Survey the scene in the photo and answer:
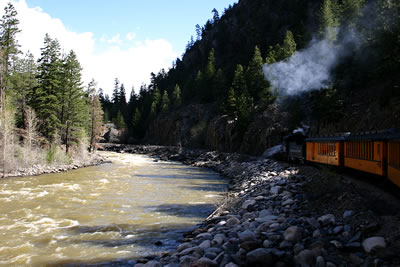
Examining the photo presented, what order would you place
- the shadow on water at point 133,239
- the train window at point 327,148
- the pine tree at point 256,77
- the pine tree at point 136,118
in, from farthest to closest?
the pine tree at point 136,118 < the pine tree at point 256,77 < the train window at point 327,148 < the shadow on water at point 133,239

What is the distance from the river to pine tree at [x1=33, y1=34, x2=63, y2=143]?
1632cm

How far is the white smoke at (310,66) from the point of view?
38219 millimetres

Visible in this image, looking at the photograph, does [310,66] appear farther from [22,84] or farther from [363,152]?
[22,84]

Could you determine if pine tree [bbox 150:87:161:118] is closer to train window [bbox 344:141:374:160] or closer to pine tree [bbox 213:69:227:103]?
pine tree [bbox 213:69:227:103]

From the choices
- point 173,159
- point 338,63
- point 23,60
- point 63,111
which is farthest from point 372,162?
point 23,60

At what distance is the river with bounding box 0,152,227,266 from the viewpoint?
357 inches

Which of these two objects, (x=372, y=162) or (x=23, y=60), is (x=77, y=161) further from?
(x=372, y=162)

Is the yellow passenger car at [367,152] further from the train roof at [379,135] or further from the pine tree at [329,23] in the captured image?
the pine tree at [329,23]

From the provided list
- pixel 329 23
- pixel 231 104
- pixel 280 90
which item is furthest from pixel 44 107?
pixel 329 23

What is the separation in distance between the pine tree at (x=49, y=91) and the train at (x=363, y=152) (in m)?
30.4

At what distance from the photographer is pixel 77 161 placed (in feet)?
120

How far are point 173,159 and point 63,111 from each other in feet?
68.3

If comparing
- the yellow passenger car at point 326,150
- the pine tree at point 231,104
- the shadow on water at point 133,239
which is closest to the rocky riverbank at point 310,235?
the shadow on water at point 133,239

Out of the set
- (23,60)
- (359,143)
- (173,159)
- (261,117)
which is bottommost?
(173,159)
